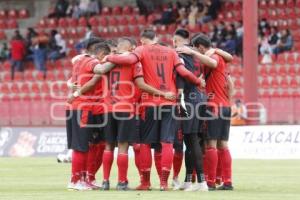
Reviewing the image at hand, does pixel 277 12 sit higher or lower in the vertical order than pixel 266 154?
higher

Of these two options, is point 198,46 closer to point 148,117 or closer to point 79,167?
point 148,117

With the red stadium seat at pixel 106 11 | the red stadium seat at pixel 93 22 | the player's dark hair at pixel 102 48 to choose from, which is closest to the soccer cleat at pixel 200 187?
the player's dark hair at pixel 102 48

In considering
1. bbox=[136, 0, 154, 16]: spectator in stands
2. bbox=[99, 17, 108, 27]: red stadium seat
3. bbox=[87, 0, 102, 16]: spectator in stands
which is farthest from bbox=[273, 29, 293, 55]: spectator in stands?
bbox=[87, 0, 102, 16]: spectator in stands

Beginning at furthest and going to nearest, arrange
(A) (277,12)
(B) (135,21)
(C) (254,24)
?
(B) (135,21) → (A) (277,12) → (C) (254,24)

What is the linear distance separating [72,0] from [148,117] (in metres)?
26.9

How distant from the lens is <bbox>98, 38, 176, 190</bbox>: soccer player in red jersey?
1512 centimetres

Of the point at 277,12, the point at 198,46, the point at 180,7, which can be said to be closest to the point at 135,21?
the point at 180,7

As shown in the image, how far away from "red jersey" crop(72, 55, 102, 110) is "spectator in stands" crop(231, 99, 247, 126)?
14753 millimetres

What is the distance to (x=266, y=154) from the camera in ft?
87.7

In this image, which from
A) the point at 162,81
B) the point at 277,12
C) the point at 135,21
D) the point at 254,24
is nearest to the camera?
the point at 162,81

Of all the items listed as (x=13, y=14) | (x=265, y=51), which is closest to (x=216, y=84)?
(x=265, y=51)

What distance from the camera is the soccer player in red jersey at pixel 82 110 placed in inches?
613

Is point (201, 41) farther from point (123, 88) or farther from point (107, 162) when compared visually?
point (107, 162)

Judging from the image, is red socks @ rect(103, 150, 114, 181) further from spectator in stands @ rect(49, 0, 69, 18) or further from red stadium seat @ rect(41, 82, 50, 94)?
spectator in stands @ rect(49, 0, 69, 18)
